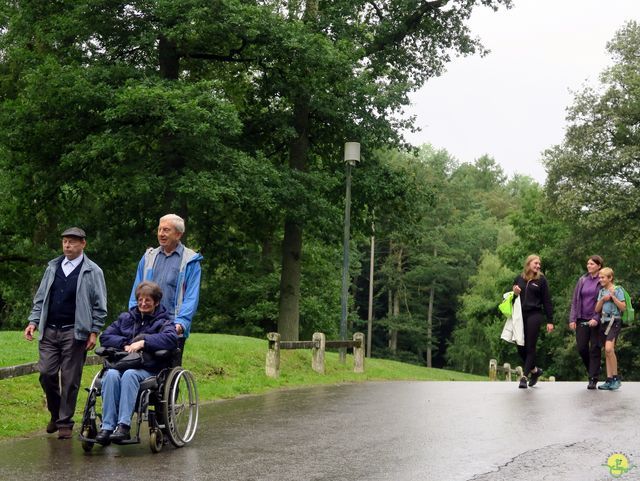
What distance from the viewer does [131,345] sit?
7898mm

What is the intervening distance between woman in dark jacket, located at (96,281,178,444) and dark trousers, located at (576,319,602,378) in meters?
8.10

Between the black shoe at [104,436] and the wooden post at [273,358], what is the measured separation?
9689 mm

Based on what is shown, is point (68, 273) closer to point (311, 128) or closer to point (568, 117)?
point (311, 128)

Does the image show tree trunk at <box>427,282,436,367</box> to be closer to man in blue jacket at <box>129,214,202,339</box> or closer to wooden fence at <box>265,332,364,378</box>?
wooden fence at <box>265,332,364,378</box>

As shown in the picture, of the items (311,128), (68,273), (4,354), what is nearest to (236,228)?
(311,128)

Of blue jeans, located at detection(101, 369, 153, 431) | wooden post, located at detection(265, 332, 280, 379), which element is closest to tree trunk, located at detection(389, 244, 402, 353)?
wooden post, located at detection(265, 332, 280, 379)

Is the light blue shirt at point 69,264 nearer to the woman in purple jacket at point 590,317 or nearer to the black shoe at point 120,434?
the black shoe at point 120,434

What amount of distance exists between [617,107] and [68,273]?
34.7 metres

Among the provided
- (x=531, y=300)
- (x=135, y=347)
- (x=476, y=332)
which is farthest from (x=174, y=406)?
(x=476, y=332)

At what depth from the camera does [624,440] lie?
341 inches

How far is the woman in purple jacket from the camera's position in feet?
47.0

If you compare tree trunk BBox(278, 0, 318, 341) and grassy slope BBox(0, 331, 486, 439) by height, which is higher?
tree trunk BBox(278, 0, 318, 341)

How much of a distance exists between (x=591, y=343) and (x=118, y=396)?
28.9ft

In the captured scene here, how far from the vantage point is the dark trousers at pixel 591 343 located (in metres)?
14.3
